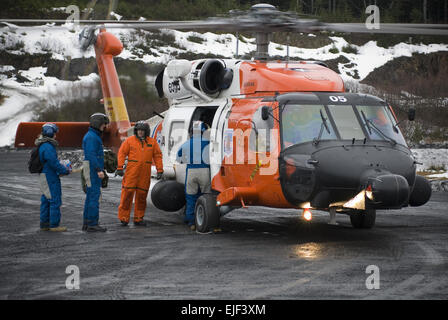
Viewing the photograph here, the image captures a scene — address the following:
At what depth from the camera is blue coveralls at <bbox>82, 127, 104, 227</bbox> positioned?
11086 millimetres

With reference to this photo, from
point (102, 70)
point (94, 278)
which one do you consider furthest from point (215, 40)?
point (94, 278)

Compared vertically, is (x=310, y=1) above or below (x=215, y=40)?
above

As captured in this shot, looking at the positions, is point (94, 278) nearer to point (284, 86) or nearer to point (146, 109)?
point (284, 86)

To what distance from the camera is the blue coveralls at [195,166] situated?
37.5 feet

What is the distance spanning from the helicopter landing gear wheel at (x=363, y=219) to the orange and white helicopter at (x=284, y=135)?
2 centimetres

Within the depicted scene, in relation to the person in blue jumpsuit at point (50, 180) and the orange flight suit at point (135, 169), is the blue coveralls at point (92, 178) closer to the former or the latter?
the person in blue jumpsuit at point (50, 180)

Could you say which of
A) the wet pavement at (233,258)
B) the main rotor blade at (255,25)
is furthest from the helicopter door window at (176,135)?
the main rotor blade at (255,25)

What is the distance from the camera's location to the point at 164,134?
1318 centimetres

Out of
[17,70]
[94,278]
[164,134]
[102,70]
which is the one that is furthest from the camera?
[17,70]

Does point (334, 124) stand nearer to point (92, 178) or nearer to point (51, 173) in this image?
point (92, 178)

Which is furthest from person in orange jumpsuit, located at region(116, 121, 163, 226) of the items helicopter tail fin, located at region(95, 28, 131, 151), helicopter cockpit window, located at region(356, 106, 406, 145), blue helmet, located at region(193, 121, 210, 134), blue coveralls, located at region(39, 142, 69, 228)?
helicopter tail fin, located at region(95, 28, 131, 151)

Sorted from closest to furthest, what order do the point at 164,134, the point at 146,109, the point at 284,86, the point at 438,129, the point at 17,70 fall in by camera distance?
the point at 284,86 → the point at 164,134 → the point at 146,109 → the point at 438,129 → the point at 17,70

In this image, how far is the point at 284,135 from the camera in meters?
10.0

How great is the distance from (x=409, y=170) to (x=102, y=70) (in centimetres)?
900
